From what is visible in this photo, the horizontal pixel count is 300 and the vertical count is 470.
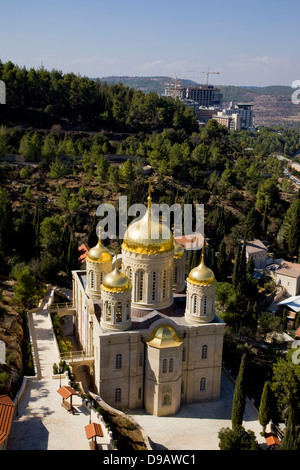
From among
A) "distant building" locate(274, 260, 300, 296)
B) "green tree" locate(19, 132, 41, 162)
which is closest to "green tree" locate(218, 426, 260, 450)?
"distant building" locate(274, 260, 300, 296)

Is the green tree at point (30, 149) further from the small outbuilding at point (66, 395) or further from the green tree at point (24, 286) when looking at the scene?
the small outbuilding at point (66, 395)

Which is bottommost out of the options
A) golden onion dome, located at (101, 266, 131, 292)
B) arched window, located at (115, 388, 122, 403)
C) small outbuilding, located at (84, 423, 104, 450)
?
arched window, located at (115, 388, 122, 403)

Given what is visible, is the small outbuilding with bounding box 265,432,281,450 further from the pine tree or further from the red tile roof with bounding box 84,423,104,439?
the red tile roof with bounding box 84,423,104,439

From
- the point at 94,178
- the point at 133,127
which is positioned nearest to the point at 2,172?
the point at 94,178

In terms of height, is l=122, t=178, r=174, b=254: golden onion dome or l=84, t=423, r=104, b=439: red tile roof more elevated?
l=122, t=178, r=174, b=254: golden onion dome

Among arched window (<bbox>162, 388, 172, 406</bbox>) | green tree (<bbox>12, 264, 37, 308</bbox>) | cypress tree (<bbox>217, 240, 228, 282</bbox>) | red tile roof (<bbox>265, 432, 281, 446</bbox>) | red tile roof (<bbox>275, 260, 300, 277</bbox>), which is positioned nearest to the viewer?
red tile roof (<bbox>265, 432, 281, 446</bbox>)

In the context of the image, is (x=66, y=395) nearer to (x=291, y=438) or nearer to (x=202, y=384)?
(x=202, y=384)

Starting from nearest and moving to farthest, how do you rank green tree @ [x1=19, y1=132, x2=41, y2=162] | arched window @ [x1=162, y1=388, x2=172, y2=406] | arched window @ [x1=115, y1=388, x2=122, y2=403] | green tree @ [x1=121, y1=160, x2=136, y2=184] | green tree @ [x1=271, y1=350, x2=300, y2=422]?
arched window @ [x1=162, y1=388, x2=172, y2=406] < arched window @ [x1=115, y1=388, x2=122, y2=403] < green tree @ [x1=271, y1=350, x2=300, y2=422] < green tree @ [x1=121, y1=160, x2=136, y2=184] < green tree @ [x1=19, y1=132, x2=41, y2=162]
